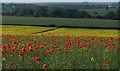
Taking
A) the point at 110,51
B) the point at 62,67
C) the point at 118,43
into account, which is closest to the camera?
the point at 62,67

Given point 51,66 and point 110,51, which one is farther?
point 110,51

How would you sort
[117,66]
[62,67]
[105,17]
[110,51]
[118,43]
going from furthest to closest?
[105,17], [118,43], [110,51], [117,66], [62,67]

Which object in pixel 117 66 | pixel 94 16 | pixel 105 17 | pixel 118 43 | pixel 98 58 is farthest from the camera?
pixel 94 16

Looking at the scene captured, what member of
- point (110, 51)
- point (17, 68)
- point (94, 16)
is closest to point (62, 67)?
point (17, 68)

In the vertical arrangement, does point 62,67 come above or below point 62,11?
above

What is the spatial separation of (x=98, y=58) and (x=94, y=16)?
57.8m

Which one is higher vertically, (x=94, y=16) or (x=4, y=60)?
(x=4, y=60)

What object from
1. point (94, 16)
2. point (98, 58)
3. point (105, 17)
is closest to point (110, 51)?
point (98, 58)

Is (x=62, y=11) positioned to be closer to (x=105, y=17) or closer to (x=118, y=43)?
(x=105, y=17)

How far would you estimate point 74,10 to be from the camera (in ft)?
218

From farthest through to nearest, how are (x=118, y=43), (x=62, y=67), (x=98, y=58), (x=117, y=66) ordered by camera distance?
(x=118, y=43)
(x=98, y=58)
(x=117, y=66)
(x=62, y=67)

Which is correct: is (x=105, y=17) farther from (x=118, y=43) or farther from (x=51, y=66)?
(x=51, y=66)

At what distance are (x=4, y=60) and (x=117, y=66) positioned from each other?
289cm

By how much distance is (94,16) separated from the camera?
66188mm
